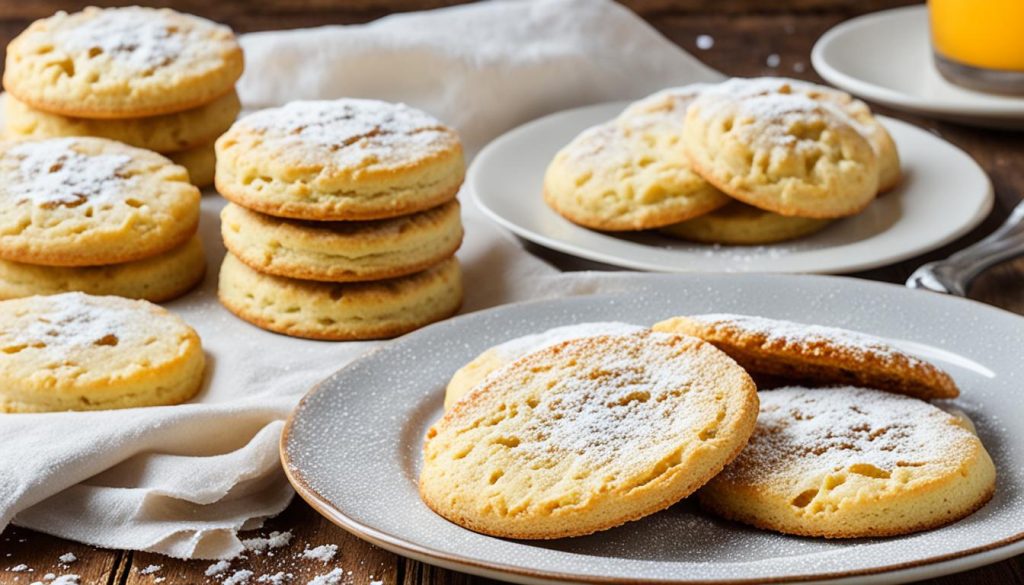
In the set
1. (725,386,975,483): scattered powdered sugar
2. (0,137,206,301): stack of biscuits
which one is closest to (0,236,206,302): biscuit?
(0,137,206,301): stack of biscuits

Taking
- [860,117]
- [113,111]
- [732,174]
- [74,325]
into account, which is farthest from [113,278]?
[860,117]

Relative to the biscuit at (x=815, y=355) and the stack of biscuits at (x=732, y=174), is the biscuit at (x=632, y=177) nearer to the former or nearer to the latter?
the stack of biscuits at (x=732, y=174)

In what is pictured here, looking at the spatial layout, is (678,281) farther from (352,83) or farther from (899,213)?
(352,83)

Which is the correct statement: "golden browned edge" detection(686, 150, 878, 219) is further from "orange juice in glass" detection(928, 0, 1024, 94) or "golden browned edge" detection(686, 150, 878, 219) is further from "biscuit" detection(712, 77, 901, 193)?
"orange juice in glass" detection(928, 0, 1024, 94)

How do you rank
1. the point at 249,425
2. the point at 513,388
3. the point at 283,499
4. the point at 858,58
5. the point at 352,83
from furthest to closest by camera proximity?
1. the point at 858,58
2. the point at 352,83
3. the point at 249,425
4. the point at 283,499
5. the point at 513,388

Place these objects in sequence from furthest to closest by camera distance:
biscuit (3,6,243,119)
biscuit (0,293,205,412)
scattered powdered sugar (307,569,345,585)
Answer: biscuit (3,6,243,119)
biscuit (0,293,205,412)
scattered powdered sugar (307,569,345,585)

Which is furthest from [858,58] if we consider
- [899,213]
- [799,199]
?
[799,199]

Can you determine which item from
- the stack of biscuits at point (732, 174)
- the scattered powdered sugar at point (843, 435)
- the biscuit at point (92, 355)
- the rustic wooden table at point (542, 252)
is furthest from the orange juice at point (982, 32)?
the biscuit at point (92, 355)

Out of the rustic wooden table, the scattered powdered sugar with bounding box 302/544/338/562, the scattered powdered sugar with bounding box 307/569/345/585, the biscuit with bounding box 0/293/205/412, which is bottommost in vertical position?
the rustic wooden table
